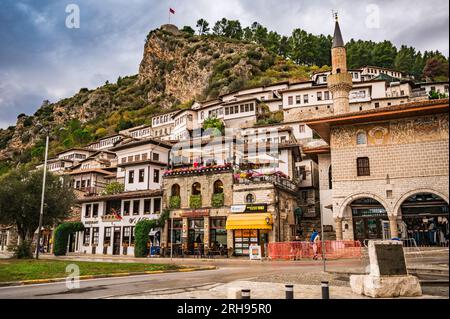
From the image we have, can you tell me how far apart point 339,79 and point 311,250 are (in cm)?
2126

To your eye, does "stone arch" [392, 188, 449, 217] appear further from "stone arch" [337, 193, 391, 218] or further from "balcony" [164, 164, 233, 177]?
"balcony" [164, 164, 233, 177]

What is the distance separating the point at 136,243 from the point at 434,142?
25.9 metres

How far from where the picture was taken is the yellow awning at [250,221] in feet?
98.5

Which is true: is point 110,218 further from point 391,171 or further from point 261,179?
point 391,171

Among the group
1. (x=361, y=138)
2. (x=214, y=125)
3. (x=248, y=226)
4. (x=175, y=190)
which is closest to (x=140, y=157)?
(x=175, y=190)

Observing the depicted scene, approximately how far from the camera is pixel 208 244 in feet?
109

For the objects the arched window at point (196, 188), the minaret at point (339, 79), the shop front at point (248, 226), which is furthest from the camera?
the minaret at point (339, 79)

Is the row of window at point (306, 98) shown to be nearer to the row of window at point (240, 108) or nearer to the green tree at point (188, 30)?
the row of window at point (240, 108)

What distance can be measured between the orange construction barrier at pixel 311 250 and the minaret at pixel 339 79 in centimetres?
1885

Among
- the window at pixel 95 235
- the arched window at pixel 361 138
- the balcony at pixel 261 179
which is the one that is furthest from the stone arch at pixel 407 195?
the window at pixel 95 235

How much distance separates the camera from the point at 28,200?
3161 cm

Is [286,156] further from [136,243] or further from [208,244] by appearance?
[136,243]

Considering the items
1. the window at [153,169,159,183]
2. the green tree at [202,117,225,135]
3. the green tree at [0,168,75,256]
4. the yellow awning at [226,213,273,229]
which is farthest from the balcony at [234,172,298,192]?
the green tree at [202,117,225,135]
